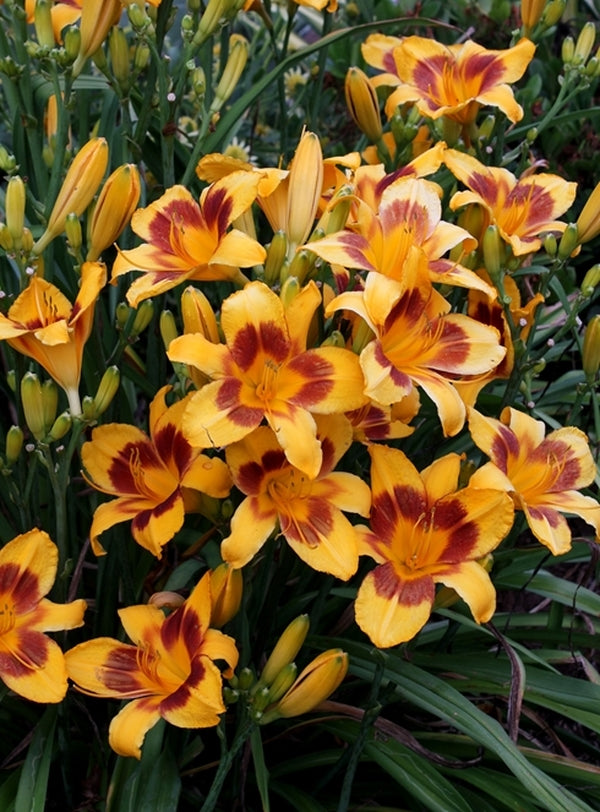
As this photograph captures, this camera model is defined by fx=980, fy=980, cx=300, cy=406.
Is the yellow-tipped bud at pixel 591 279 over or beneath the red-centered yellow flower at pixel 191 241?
beneath

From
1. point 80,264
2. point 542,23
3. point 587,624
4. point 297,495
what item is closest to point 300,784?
point 587,624

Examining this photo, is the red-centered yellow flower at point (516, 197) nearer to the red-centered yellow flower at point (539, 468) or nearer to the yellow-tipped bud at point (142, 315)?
the red-centered yellow flower at point (539, 468)

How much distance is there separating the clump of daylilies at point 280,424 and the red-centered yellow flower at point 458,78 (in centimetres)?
27

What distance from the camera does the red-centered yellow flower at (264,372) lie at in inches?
43.0

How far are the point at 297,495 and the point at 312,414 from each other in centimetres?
10

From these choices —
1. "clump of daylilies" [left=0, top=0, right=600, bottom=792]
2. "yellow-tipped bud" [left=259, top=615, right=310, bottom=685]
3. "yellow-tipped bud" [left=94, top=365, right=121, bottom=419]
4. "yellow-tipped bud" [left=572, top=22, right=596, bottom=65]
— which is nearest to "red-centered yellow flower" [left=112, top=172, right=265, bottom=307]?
"clump of daylilies" [left=0, top=0, right=600, bottom=792]

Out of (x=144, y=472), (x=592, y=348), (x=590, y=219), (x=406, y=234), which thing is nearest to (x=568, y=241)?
(x=590, y=219)

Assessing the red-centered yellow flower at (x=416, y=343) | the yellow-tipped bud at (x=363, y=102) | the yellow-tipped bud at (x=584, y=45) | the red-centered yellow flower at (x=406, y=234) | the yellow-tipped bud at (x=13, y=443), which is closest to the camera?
the red-centered yellow flower at (x=416, y=343)

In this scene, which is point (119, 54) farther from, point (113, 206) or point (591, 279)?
point (591, 279)

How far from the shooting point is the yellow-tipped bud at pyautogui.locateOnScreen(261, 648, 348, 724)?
3.83 feet

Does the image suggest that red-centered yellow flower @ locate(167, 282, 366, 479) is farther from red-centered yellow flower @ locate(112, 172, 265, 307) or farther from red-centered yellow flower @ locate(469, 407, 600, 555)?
red-centered yellow flower @ locate(469, 407, 600, 555)

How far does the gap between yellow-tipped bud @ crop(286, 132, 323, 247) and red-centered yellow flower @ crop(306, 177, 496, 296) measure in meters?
0.06

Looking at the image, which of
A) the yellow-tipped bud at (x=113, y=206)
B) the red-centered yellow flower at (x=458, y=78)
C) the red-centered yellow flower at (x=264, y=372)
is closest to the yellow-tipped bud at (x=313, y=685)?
the red-centered yellow flower at (x=264, y=372)

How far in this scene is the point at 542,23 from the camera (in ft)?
5.82
